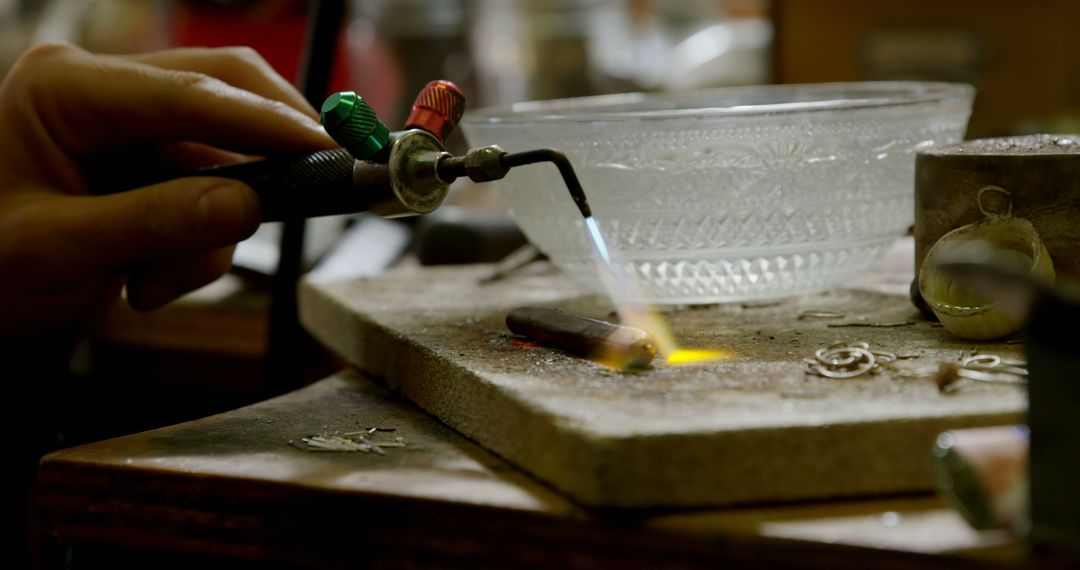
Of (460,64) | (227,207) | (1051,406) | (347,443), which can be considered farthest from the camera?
(460,64)

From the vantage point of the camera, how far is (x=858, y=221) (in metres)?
0.86

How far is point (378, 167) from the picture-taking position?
2.42 ft

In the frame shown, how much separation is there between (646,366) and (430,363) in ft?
0.48

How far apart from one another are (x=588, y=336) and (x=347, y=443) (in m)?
0.16

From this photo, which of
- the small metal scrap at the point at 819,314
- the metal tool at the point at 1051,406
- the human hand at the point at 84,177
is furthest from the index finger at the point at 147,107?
the metal tool at the point at 1051,406

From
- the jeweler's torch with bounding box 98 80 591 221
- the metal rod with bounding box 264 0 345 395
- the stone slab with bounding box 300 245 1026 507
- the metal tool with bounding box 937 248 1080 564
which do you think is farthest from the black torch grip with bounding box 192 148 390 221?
the metal tool with bounding box 937 248 1080 564

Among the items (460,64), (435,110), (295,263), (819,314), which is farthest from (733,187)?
(460,64)

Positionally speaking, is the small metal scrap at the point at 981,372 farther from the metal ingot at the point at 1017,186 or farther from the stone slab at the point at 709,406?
the metal ingot at the point at 1017,186

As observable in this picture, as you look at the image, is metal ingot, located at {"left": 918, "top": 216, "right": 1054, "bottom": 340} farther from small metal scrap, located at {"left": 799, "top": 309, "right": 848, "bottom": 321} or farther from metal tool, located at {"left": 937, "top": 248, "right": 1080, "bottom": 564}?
metal tool, located at {"left": 937, "top": 248, "right": 1080, "bottom": 564}

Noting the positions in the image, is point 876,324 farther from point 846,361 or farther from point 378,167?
point 378,167

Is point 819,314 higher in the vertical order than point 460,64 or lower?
lower

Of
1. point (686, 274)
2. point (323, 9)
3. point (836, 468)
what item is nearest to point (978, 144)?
point (686, 274)

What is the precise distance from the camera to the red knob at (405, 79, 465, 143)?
0.75 meters

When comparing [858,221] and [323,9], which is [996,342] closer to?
[858,221]
